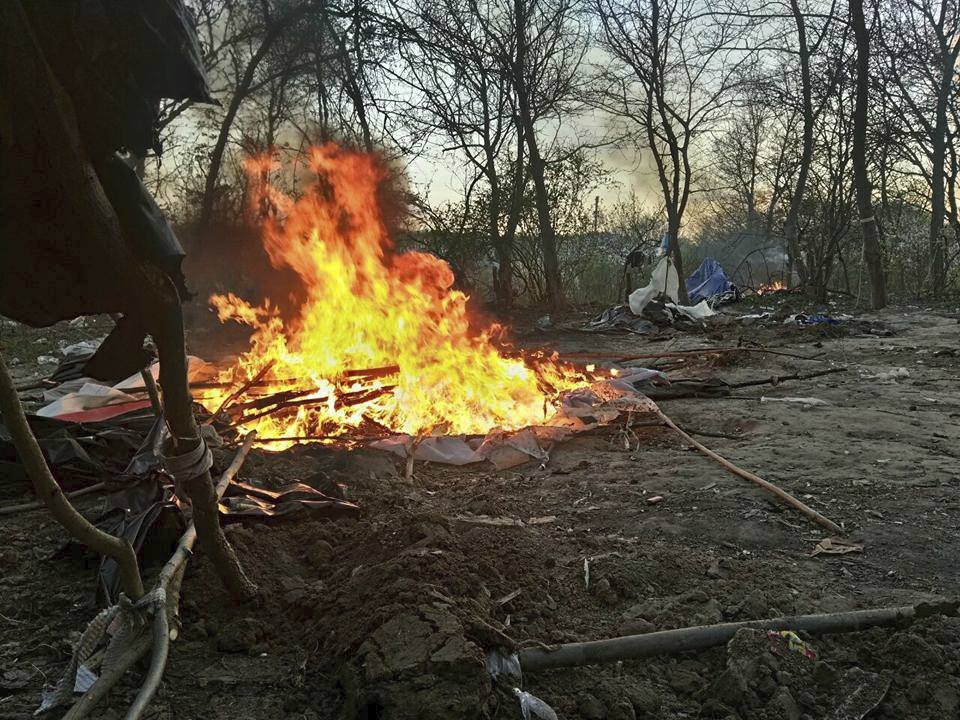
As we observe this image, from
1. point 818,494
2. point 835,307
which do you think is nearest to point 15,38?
point 818,494

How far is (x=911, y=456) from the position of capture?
459 cm

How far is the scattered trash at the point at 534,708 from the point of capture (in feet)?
6.56

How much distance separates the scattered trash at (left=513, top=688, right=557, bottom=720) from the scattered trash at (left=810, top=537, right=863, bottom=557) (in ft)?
6.17

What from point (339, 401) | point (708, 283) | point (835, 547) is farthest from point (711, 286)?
point (835, 547)

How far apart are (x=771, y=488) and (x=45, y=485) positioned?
3831 millimetres

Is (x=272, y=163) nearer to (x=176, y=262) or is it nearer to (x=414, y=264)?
(x=414, y=264)

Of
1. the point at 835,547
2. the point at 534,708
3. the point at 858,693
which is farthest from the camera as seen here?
the point at 835,547

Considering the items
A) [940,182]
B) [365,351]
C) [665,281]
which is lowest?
[365,351]

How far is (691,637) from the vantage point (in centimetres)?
236

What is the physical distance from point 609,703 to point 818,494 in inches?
102

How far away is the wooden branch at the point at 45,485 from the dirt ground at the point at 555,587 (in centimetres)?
55

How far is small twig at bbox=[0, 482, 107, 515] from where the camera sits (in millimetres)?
3672

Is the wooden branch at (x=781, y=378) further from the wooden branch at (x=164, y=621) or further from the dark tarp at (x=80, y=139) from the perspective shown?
the dark tarp at (x=80, y=139)

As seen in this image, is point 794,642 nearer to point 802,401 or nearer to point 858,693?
point 858,693
